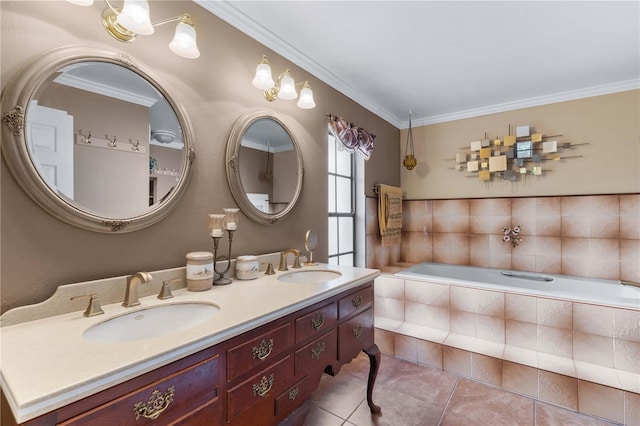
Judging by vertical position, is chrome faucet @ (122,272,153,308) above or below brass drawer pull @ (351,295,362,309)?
above

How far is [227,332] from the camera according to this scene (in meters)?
0.87

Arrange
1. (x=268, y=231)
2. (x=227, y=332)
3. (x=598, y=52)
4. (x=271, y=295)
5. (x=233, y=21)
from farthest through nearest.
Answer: (x=598, y=52), (x=268, y=231), (x=233, y=21), (x=271, y=295), (x=227, y=332)

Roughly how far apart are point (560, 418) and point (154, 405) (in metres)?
2.25

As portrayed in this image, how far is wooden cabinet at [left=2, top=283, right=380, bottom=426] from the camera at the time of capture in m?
0.66

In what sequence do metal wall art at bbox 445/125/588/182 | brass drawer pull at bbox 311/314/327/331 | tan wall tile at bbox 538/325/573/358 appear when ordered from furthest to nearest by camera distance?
metal wall art at bbox 445/125/588/182
tan wall tile at bbox 538/325/573/358
brass drawer pull at bbox 311/314/327/331

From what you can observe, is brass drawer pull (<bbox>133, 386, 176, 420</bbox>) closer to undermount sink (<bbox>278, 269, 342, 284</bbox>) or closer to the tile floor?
undermount sink (<bbox>278, 269, 342, 284</bbox>)

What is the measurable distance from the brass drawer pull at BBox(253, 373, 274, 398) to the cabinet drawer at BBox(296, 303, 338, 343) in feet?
0.58

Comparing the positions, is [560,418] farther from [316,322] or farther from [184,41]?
[184,41]

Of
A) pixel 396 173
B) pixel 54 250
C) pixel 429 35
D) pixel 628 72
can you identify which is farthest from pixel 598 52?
pixel 54 250

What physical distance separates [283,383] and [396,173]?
3.00 metres

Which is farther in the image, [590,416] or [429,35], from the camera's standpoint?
[429,35]

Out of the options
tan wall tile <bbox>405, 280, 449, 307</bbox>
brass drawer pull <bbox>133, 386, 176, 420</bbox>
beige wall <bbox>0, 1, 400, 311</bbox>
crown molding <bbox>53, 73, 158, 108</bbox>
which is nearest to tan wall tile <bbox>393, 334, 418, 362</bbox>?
tan wall tile <bbox>405, 280, 449, 307</bbox>

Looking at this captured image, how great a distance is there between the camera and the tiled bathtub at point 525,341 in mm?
1779

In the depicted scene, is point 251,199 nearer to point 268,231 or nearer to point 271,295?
point 268,231
